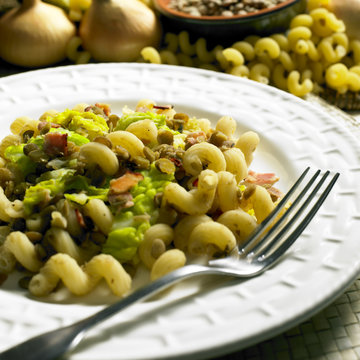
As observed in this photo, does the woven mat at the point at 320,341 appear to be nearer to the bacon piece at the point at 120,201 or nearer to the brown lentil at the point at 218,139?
the bacon piece at the point at 120,201

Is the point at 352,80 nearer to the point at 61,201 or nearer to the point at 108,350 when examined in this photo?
the point at 61,201

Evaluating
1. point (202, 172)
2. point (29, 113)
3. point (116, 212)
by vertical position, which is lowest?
point (29, 113)

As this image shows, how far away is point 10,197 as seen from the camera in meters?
1.65

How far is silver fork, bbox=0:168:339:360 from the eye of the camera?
1.09 meters

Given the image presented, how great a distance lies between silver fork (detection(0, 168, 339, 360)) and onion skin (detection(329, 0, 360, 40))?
1.48 metres

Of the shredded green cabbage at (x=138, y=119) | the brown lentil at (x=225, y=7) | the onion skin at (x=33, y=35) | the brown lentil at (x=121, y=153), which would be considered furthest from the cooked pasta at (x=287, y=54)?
the brown lentil at (x=121, y=153)

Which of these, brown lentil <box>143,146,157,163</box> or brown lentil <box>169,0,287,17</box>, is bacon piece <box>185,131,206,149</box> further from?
brown lentil <box>169,0,287,17</box>

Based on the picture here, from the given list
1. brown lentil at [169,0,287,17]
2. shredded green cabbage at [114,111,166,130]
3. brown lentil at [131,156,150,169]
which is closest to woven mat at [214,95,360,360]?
Answer: brown lentil at [131,156,150,169]

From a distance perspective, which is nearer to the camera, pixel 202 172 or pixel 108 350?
pixel 108 350

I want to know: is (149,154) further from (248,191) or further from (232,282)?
(232,282)

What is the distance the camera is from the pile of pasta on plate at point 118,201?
4.64 feet

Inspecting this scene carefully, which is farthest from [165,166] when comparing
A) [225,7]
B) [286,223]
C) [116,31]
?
[225,7]

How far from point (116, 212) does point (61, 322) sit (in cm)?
39

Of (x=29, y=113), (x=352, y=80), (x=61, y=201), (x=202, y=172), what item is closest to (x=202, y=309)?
(x=202, y=172)
